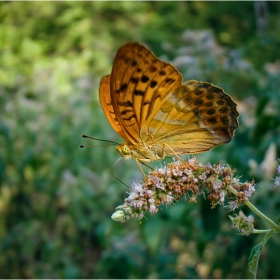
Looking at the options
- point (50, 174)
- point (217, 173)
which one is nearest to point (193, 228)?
point (217, 173)

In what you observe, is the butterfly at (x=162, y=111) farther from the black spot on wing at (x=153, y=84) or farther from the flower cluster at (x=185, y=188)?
the flower cluster at (x=185, y=188)

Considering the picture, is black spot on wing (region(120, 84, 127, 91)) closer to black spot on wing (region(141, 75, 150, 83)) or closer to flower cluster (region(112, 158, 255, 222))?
black spot on wing (region(141, 75, 150, 83))

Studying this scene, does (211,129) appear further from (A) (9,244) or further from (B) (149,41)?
(B) (149,41)

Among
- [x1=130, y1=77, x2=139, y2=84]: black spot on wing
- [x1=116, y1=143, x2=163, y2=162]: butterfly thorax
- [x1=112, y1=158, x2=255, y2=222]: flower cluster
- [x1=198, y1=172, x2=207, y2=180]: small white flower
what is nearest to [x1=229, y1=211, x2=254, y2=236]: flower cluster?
[x1=112, y1=158, x2=255, y2=222]: flower cluster

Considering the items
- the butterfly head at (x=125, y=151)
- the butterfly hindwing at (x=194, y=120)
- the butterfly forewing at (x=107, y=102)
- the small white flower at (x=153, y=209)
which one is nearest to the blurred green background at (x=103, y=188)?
the butterfly hindwing at (x=194, y=120)

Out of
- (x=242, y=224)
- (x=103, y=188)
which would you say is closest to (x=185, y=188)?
(x=242, y=224)

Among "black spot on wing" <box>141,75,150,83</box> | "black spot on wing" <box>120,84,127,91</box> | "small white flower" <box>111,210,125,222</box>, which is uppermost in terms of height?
"black spot on wing" <box>141,75,150,83</box>

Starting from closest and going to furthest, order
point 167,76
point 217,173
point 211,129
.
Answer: point 217,173 → point 167,76 → point 211,129
